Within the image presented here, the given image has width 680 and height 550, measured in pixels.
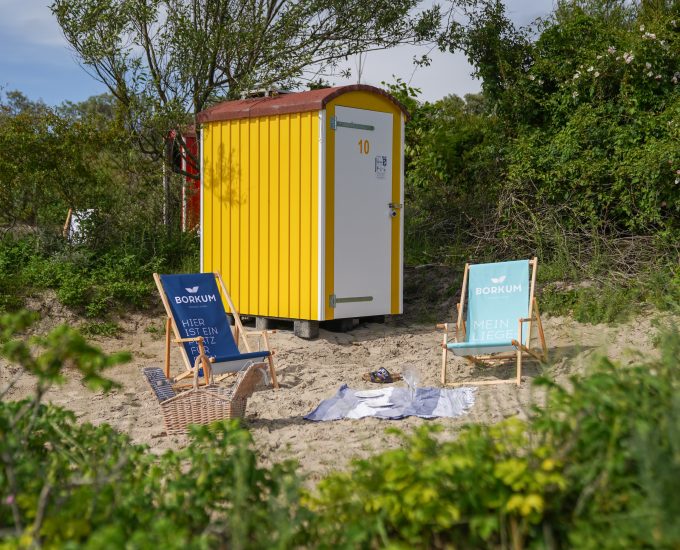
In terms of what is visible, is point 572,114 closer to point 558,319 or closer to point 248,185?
point 558,319

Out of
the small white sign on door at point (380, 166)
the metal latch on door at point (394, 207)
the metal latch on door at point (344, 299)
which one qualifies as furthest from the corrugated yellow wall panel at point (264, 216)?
the metal latch on door at point (394, 207)

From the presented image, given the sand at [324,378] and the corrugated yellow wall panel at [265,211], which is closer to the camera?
the sand at [324,378]

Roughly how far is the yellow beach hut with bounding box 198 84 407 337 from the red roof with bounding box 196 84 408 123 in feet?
0.04

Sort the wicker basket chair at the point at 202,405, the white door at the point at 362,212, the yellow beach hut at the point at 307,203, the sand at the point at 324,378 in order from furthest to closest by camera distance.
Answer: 1. the white door at the point at 362,212
2. the yellow beach hut at the point at 307,203
3. the wicker basket chair at the point at 202,405
4. the sand at the point at 324,378

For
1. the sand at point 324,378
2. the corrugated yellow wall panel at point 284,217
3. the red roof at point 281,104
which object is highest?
the red roof at point 281,104

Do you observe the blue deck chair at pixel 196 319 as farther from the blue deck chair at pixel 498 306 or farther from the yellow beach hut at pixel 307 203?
the blue deck chair at pixel 498 306

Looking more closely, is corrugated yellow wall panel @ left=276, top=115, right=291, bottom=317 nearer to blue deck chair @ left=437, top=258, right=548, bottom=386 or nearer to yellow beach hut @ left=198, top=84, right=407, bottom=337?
yellow beach hut @ left=198, top=84, right=407, bottom=337

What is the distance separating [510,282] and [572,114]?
147 inches

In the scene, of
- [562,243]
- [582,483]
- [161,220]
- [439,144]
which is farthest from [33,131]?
[582,483]

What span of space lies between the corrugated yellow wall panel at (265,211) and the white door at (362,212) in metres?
0.28

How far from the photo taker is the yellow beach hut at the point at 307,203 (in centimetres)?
802

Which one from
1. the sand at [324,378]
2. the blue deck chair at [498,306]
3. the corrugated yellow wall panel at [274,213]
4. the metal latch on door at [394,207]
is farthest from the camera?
the metal latch on door at [394,207]

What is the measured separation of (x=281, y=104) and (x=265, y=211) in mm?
1100

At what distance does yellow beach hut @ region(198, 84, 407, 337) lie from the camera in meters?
8.02
